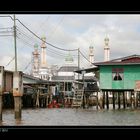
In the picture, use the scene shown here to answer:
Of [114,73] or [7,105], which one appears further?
[7,105]

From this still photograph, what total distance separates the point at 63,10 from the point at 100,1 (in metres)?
0.26

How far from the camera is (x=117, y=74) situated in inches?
899

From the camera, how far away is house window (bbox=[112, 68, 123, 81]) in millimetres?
22812

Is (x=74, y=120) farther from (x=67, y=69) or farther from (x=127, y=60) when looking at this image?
(x=67, y=69)

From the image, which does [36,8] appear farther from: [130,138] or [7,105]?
[7,105]

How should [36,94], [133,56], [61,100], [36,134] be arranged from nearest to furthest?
[36,134] → [133,56] → [36,94] → [61,100]

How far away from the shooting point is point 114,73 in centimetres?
2291

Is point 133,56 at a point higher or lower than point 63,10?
higher

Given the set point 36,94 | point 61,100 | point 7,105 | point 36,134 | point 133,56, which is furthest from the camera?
point 61,100

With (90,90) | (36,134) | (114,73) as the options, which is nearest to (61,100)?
(90,90)

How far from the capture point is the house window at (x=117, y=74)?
22.8 metres

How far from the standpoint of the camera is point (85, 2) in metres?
2.64

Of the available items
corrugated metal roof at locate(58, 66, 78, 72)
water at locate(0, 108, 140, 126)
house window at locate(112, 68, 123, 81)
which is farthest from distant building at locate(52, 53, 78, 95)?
water at locate(0, 108, 140, 126)

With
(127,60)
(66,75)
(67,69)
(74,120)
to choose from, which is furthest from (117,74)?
(67,69)
